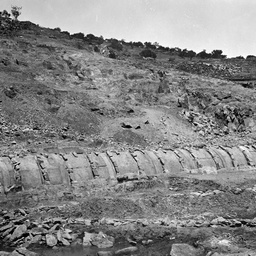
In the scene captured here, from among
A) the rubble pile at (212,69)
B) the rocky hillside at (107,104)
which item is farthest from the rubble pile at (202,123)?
the rubble pile at (212,69)

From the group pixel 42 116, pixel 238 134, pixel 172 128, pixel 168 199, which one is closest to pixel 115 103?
pixel 172 128

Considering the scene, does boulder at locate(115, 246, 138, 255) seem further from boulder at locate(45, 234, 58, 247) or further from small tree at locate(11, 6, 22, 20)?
small tree at locate(11, 6, 22, 20)

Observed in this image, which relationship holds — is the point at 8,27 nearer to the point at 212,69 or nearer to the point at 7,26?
the point at 7,26

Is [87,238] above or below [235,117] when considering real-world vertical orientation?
below

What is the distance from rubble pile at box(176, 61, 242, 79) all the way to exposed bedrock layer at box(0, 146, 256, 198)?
1103 inches

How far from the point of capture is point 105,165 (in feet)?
64.0

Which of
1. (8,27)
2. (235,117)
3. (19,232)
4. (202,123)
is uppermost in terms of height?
(8,27)

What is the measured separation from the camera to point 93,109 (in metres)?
29.4

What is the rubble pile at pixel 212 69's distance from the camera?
51250 millimetres

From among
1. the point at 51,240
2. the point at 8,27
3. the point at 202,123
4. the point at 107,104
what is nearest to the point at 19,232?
the point at 51,240

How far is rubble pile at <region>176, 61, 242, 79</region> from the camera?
51.2 metres

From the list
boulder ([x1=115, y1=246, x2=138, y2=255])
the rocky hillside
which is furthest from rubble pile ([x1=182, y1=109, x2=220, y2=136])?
boulder ([x1=115, y1=246, x2=138, y2=255])

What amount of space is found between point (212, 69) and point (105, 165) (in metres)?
38.7

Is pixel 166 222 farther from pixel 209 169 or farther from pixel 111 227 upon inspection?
pixel 209 169
